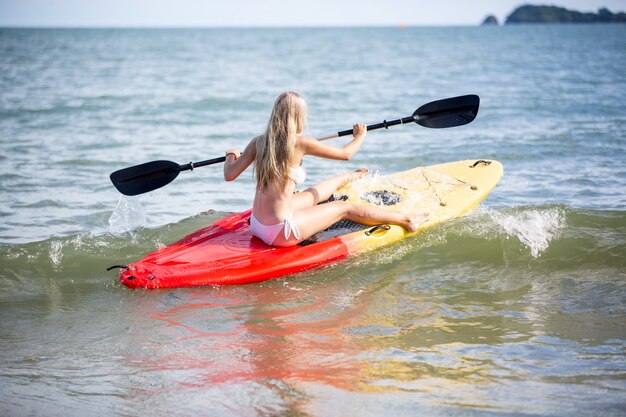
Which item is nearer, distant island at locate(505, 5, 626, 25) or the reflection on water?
the reflection on water

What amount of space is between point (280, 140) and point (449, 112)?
2.36 meters

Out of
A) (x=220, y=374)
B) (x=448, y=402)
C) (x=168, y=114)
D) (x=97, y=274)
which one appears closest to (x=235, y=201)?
(x=97, y=274)

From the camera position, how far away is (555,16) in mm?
121812

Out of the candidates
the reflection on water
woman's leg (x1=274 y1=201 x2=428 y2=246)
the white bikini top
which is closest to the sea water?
the reflection on water

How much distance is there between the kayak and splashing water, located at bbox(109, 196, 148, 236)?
1.44 metres

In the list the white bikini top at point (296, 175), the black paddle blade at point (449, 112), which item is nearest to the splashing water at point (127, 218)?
the white bikini top at point (296, 175)

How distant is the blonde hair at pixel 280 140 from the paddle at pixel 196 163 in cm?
79

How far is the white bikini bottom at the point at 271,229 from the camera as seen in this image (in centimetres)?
531

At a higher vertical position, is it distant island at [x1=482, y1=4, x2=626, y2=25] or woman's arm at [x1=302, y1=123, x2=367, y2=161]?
distant island at [x1=482, y1=4, x2=626, y2=25]

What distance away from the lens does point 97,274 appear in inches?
230

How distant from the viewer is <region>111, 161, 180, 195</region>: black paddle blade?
242 inches

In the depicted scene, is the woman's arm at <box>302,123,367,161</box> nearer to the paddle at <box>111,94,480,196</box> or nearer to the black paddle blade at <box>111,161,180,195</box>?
the paddle at <box>111,94,480,196</box>

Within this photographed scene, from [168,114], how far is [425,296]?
1142cm

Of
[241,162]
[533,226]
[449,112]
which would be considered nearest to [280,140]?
[241,162]
